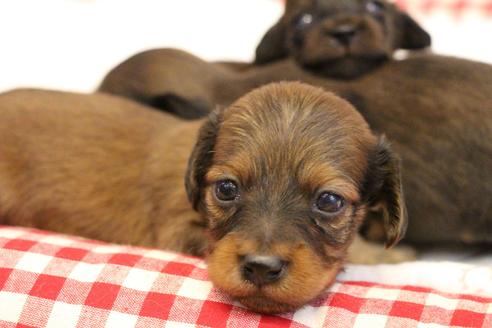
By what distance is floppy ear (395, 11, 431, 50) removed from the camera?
3609 mm

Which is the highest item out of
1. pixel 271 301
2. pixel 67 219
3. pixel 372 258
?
pixel 271 301

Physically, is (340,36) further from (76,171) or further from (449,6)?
(449,6)

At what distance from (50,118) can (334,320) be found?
4.91 ft

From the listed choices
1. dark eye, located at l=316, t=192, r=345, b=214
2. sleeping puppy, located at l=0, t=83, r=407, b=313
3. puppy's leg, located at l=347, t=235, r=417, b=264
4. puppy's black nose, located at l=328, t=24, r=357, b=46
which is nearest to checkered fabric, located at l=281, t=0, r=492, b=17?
puppy's black nose, located at l=328, t=24, r=357, b=46

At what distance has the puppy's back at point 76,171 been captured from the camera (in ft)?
9.02

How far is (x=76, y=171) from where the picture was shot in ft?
9.16

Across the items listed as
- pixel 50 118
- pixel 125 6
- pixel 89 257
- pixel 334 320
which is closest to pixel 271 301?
pixel 334 320

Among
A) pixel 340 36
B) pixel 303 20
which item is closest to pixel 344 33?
pixel 340 36

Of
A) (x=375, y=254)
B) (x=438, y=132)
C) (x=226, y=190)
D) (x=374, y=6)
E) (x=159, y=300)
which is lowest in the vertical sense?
(x=375, y=254)

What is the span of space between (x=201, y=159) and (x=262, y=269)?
55 cm

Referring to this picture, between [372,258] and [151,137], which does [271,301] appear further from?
[151,137]

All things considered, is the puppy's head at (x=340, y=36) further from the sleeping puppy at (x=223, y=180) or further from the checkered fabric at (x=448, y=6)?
the checkered fabric at (x=448, y=6)

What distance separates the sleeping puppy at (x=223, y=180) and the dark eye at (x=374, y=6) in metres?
1.16

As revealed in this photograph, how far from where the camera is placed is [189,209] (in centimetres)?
255
